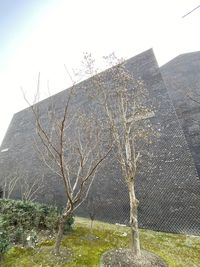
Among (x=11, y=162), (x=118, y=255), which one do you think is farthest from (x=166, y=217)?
(x=11, y=162)

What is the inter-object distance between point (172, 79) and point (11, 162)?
13.6 meters

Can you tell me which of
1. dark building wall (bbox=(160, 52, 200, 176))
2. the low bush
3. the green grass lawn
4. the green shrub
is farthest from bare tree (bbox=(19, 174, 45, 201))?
dark building wall (bbox=(160, 52, 200, 176))

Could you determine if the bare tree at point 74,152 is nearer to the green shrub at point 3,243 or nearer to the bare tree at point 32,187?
the green shrub at point 3,243

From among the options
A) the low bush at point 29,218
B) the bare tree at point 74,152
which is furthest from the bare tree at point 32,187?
the low bush at point 29,218

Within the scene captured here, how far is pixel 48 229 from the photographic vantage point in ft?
32.1

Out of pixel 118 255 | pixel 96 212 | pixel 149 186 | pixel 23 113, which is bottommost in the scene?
pixel 96 212

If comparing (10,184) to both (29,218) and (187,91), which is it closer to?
(29,218)

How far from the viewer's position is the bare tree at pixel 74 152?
672 cm

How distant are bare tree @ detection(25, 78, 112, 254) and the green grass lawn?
0.67 m

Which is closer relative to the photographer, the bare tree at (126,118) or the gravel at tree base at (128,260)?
the gravel at tree base at (128,260)

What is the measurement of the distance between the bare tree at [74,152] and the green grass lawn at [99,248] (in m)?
0.67

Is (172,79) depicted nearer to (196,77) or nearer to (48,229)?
(196,77)

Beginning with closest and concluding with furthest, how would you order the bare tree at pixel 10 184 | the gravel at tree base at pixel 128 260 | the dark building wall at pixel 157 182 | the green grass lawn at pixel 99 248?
the gravel at tree base at pixel 128 260 < the green grass lawn at pixel 99 248 < the dark building wall at pixel 157 182 < the bare tree at pixel 10 184

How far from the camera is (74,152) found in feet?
43.4
